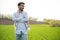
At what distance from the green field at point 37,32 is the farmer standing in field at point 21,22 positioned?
5.2 inches

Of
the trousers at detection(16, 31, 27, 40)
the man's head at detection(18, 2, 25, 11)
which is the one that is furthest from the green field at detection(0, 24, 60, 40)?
the man's head at detection(18, 2, 25, 11)

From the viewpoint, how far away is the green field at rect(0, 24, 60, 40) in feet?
11.1

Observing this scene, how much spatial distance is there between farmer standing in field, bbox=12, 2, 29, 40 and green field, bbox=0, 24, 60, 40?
13cm

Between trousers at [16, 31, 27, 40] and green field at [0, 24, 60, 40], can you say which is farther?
green field at [0, 24, 60, 40]

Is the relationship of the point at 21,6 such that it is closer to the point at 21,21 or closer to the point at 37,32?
the point at 21,21

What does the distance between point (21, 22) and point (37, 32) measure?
351mm

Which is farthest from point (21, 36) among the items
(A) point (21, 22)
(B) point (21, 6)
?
(B) point (21, 6)

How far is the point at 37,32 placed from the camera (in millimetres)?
3432

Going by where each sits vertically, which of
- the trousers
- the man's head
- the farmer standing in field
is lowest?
the trousers

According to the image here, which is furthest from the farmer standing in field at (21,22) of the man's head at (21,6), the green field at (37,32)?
the green field at (37,32)

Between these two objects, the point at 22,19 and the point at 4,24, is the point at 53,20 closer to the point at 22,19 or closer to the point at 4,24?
the point at 22,19

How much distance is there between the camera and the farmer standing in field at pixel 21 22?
3.25 m

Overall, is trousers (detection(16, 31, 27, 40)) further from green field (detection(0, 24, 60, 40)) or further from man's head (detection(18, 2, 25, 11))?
man's head (detection(18, 2, 25, 11))

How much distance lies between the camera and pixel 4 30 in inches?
134
